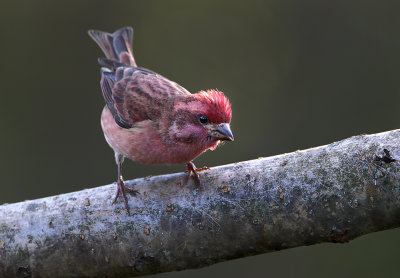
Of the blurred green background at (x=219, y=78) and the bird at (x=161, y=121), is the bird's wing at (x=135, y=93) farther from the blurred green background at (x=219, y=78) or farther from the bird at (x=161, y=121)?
the blurred green background at (x=219, y=78)

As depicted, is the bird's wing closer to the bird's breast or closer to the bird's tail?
the bird's breast

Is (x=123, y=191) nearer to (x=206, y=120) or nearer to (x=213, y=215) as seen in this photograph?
(x=213, y=215)

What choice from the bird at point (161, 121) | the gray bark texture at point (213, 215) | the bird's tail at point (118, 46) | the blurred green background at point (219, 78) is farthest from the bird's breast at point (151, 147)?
the blurred green background at point (219, 78)

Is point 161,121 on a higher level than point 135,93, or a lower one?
lower

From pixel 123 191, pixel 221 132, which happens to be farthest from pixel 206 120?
pixel 123 191

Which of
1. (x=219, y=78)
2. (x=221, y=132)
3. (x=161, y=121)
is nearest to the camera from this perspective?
(x=221, y=132)

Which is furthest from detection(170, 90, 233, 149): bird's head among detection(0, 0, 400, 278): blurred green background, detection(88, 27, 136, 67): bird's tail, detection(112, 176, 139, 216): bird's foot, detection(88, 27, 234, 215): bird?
detection(0, 0, 400, 278): blurred green background

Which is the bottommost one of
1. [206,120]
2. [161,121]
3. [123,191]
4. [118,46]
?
[123,191]
